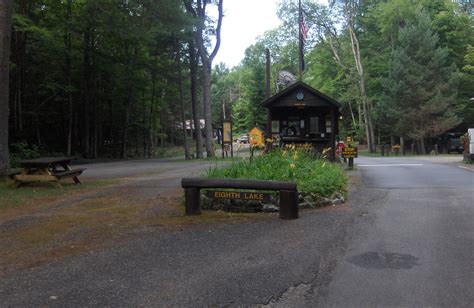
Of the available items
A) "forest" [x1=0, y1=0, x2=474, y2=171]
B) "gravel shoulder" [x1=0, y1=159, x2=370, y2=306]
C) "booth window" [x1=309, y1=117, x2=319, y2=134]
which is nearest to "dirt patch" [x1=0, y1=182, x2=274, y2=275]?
"gravel shoulder" [x1=0, y1=159, x2=370, y2=306]

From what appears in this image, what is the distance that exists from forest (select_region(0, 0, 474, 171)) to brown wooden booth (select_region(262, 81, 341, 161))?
578 cm

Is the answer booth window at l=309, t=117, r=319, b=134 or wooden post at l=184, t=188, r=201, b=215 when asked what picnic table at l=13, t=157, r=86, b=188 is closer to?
wooden post at l=184, t=188, r=201, b=215

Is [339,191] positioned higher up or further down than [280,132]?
further down

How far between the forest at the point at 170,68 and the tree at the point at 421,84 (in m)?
0.10

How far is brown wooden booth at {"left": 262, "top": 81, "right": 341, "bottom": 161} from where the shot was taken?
2022 cm

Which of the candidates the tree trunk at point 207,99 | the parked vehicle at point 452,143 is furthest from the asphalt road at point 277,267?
the parked vehicle at point 452,143

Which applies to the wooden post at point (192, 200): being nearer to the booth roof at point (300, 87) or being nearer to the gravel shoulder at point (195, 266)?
the gravel shoulder at point (195, 266)

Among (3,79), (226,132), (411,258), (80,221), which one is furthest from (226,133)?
(411,258)

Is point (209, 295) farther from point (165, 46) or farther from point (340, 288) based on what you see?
point (165, 46)

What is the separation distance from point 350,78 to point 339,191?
39204 millimetres

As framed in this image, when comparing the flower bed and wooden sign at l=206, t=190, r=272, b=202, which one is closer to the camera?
wooden sign at l=206, t=190, r=272, b=202

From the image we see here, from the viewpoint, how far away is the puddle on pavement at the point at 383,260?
519 cm

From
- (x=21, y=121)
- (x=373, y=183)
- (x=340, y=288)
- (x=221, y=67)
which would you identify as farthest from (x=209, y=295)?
(x=221, y=67)

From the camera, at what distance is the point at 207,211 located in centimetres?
858
